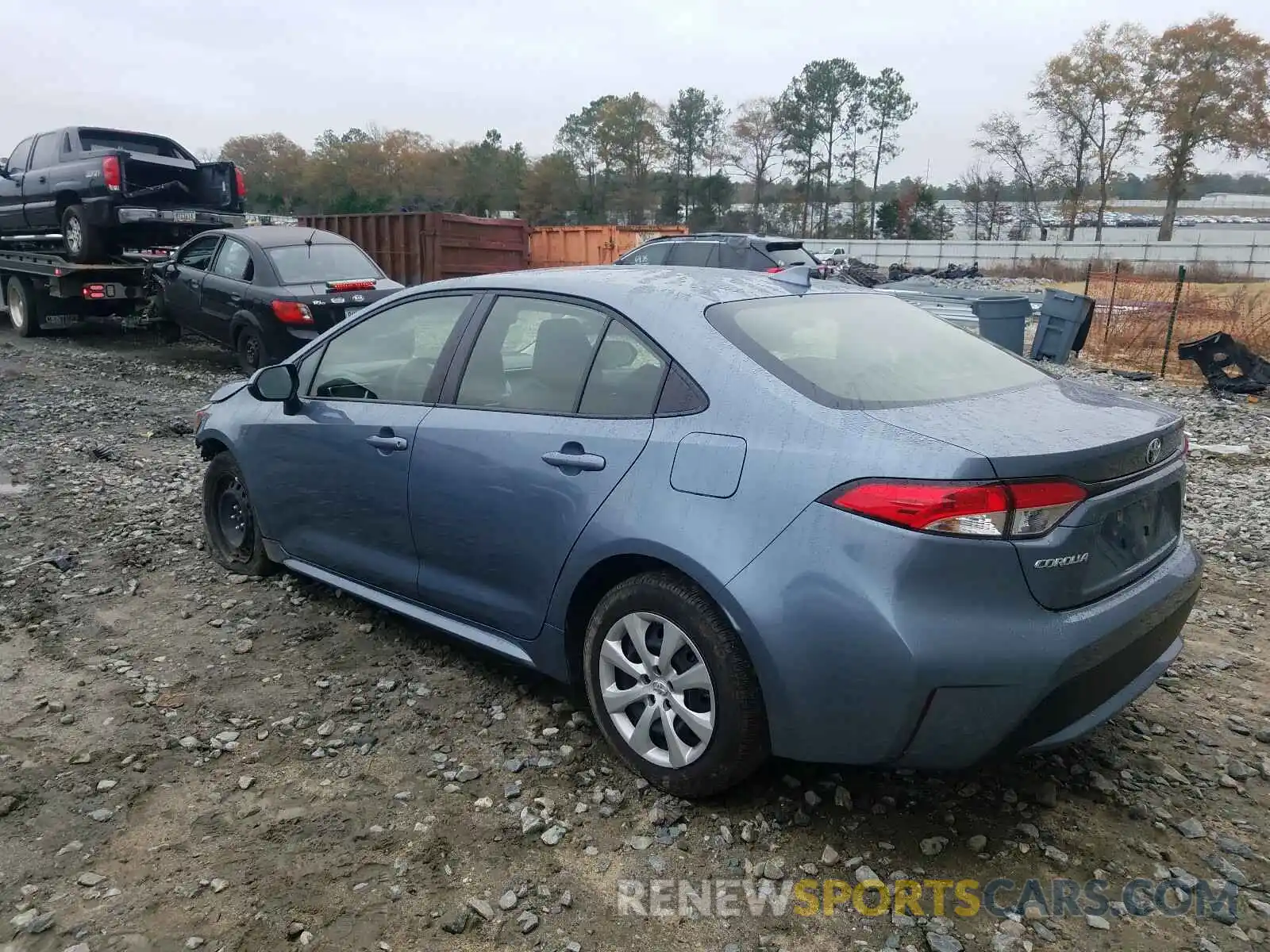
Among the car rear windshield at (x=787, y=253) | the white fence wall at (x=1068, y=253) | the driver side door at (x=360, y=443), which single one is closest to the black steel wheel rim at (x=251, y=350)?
the driver side door at (x=360, y=443)

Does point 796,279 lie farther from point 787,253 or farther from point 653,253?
point 653,253

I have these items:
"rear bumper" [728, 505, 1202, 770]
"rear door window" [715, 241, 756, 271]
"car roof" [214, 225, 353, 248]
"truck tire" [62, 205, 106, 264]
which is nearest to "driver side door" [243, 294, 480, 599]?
"rear bumper" [728, 505, 1202, 770]

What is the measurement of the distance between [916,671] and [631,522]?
0.93 metres

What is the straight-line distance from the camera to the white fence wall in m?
37.5

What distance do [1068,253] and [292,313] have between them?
40.5 meters

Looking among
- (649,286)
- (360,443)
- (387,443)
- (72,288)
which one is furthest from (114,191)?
(649,286)

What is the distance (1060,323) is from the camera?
1336 centimetres

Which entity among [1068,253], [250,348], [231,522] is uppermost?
[1068,253]

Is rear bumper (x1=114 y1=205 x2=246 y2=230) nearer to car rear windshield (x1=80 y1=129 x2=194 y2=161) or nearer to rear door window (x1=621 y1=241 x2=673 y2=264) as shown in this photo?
car rear windshield (x1=80 y1=129 x2=194 y2=161)

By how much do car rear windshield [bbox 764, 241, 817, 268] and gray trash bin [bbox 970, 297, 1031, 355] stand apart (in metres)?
3.17

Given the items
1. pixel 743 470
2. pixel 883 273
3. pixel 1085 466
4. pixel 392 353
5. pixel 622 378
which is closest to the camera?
pixel 1085 466

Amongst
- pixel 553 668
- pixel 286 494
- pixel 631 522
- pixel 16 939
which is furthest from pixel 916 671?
pixel 286 494

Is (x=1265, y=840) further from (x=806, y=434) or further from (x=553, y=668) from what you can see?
(x=553, y=668)

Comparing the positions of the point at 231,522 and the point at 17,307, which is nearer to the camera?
the point at 231,522
